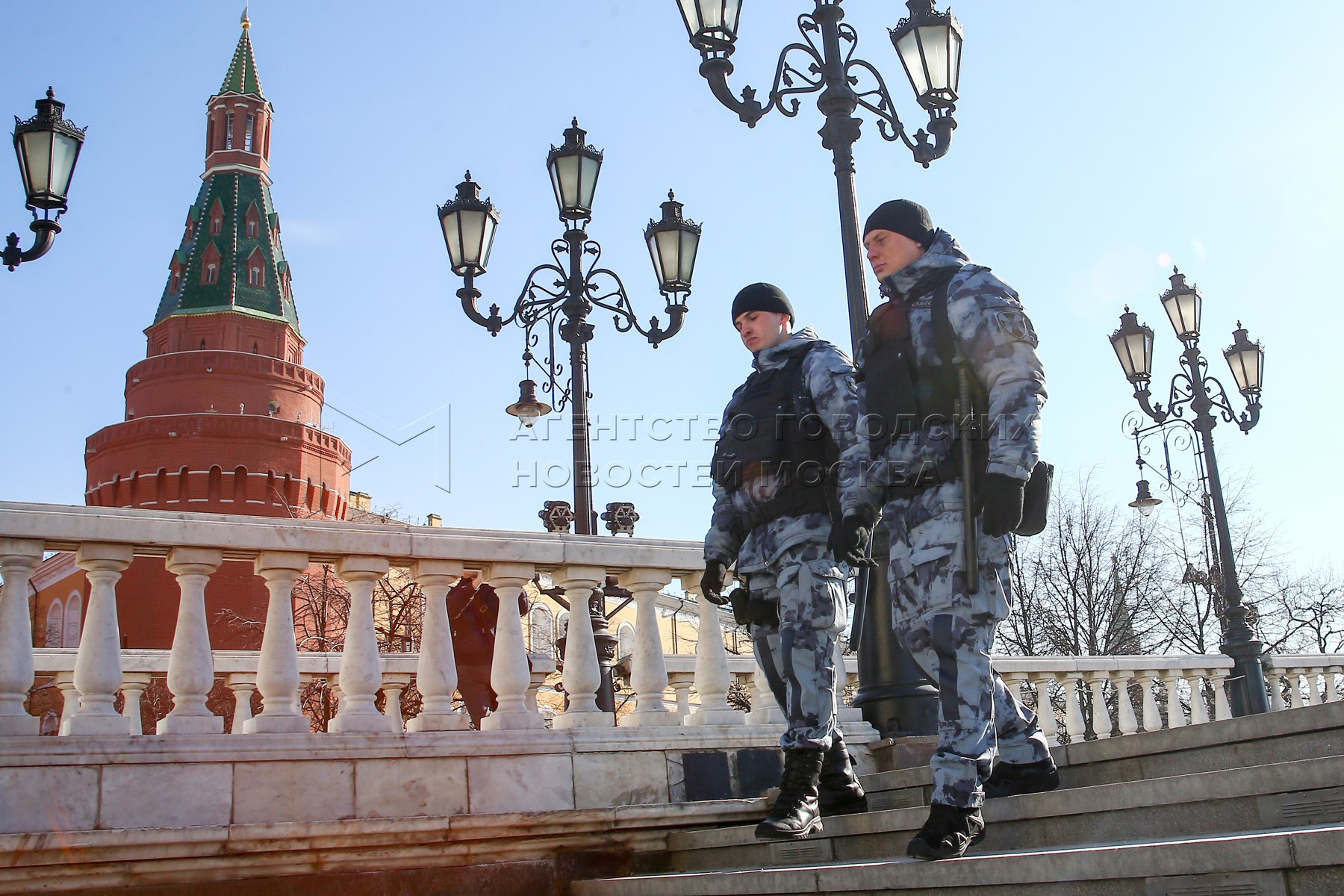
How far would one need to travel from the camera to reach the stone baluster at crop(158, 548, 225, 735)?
4965 mm

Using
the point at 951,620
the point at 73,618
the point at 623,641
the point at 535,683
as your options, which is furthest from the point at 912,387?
the point at 73,618

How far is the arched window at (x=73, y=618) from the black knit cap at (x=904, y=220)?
40706mm

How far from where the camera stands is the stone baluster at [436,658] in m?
5.45

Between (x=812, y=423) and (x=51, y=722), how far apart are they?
3123 cm

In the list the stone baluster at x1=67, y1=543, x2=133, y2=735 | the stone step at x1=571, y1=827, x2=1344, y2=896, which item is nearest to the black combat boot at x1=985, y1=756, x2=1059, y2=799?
the stone step at x1=571, y1=827, x2=1344, y2=896

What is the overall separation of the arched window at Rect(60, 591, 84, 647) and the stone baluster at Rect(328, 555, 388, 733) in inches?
1513

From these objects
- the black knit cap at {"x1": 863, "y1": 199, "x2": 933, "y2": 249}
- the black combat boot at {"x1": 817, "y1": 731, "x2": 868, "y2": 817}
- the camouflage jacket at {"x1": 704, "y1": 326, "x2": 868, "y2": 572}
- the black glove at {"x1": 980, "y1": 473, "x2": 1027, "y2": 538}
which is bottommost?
the black combat boot at {"x1": 817, "y1": 731, "x2": 868, "y2": 817}

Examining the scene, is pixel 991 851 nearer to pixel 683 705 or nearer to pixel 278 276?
pixel 683 705

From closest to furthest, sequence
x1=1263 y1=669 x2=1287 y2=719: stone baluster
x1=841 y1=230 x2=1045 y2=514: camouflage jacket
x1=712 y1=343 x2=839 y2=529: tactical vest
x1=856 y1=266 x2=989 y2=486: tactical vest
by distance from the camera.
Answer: x1=841 y1=230 x2=1045 y2=514: camouflage jacket, x1=856 y1=266 x2=989 y2=486: tactical vest, x1=712 y1=343 x2=839 y2=529: tactical vest, x1=1263 y1=669 x2=1287 y2=719: stone baluster

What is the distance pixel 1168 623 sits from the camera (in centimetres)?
2930

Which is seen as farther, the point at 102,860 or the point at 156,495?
the point at 156,495

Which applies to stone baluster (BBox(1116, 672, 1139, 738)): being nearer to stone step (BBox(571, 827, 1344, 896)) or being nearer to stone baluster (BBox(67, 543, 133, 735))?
stone step (BBox(571, 827, 1344, 896))

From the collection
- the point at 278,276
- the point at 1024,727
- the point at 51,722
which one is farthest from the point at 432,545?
the point at 278,276

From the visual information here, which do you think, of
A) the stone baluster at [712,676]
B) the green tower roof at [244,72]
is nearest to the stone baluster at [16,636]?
the stone baluster at [712,676]
